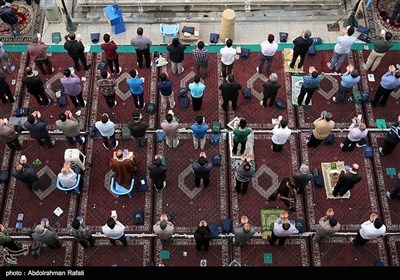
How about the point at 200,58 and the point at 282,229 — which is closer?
the point at 282,229

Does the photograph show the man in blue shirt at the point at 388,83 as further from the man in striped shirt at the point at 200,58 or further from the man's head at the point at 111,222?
the man's head at the point at 111,222

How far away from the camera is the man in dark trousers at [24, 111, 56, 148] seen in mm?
12741

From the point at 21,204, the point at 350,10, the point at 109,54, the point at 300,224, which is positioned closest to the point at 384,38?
the point at 350,10

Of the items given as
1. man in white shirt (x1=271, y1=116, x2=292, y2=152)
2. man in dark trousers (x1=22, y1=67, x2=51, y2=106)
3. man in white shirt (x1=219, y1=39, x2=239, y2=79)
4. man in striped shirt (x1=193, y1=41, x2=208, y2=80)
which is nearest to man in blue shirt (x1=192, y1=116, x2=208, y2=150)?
man in white shirt (x1=271, y1=116, x2=292, y2=152)

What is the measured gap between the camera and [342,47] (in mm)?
14320

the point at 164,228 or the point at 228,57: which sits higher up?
the point at 228,57

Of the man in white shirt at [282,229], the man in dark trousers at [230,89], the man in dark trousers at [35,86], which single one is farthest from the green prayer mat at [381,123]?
the man in dark trousers at [35,86]

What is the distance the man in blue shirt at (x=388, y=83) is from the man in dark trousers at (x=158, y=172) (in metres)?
6.17

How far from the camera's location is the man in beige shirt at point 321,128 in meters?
12.8

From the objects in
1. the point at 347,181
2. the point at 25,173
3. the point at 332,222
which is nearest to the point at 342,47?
the point at 347,181

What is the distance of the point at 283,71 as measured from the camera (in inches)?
606

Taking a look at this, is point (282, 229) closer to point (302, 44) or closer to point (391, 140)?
point (391, 140)

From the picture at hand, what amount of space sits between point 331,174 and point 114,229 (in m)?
5.78

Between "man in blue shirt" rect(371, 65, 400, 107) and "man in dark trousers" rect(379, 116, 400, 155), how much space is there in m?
0.99
